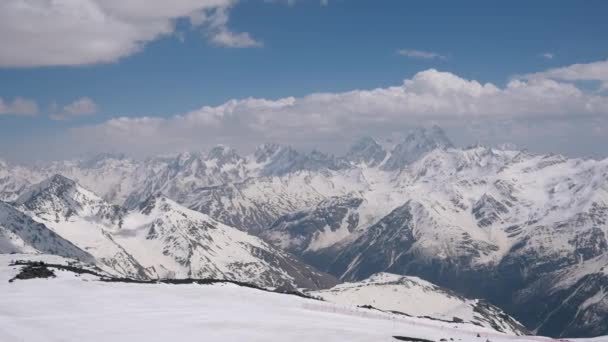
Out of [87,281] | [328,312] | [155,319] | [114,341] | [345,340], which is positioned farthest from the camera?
[87,281]

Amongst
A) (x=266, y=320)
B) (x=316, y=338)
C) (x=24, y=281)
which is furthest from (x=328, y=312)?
(x=24, y=281)

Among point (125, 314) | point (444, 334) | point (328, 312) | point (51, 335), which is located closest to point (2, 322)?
point (51, 335)

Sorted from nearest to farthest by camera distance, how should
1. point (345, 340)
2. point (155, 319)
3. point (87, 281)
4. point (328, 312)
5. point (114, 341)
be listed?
1. point (114, 341)
2. point (345, 340)
3. point (155, 319)
4. point (328, 312)
5. point (87, 281)

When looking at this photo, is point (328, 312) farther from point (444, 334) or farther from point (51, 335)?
point (51, 335)

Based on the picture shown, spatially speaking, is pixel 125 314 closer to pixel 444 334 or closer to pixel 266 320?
pixel 266 320

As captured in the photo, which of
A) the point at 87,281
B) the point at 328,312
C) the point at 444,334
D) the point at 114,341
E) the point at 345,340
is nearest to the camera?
the point at 114,341

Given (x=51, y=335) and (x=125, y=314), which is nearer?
(x=51, y=335)
